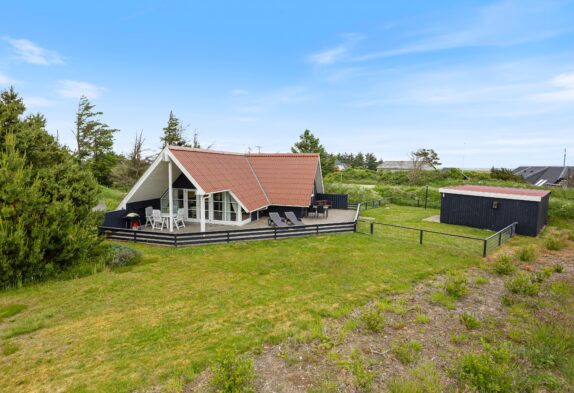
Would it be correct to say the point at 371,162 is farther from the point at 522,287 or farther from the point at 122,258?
the point at 122,258

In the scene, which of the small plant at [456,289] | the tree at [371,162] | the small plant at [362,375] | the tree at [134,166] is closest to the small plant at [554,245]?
the small plant at [456,289]

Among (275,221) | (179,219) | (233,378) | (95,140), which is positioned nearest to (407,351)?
(233,378)

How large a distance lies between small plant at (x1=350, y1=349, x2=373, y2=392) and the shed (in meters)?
16.9

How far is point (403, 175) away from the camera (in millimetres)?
43062

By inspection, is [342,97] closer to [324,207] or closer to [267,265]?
[324,207]

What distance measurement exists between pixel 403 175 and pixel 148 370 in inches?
1729

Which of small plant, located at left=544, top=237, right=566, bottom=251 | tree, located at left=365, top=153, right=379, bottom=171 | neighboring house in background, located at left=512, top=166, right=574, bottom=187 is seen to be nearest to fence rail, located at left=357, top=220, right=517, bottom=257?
small plant, located at left=544, top=237, right=566, bottom=251

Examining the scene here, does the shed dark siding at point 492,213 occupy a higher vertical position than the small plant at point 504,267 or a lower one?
higher

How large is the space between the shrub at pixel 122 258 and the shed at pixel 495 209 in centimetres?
1925

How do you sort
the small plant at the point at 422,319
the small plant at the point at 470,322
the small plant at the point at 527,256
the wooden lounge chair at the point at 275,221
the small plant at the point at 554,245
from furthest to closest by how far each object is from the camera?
1. the wooden lounge chair at the point at 275,221
2. the small plant at the point at 554,245
3. the small plant at the point at 527,256
4. the small plant at the point at 422,319
5. the small plant at the point at 470,322

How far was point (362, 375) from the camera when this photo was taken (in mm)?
4469

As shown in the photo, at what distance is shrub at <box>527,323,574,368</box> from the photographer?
502 cm

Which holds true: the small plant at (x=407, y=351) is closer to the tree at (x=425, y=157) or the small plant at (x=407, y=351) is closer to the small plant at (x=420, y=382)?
the small plant at (x=420, y=382)

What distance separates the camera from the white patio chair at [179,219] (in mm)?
15751
